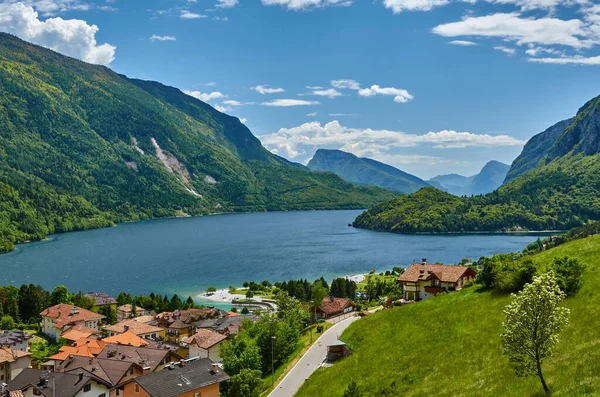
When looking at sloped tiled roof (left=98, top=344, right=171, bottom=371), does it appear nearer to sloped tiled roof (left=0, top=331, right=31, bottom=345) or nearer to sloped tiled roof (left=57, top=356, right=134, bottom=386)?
sloped tiled roof (left=57, top=356, right=134, bottom=386)

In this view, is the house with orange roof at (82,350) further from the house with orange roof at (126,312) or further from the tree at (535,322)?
the tree at (535,322)

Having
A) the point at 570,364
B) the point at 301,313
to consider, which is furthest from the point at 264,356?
the point at 570,364

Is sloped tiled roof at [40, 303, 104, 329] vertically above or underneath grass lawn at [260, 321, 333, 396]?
underneath

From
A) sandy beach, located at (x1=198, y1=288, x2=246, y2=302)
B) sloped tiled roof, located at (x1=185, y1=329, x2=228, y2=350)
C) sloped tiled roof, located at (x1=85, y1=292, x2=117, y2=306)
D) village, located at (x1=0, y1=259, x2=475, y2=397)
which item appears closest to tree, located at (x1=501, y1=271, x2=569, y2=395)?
village, located at (x1=0, y1=259, x2=475, y2=397)

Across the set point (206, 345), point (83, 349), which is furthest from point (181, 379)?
point (83, 349)

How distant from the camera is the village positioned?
128 ft

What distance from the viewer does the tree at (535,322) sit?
17.7 m

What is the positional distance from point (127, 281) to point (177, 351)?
78.8m

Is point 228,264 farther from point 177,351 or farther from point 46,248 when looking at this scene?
point 177,351

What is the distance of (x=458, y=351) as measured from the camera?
96.2 ft

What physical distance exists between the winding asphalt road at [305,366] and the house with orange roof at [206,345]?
1547 cm

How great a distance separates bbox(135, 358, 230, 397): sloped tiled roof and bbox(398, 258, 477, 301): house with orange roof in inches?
884

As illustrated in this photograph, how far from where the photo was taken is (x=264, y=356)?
4847 centimetres

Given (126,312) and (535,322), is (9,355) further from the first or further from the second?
(535,322)
